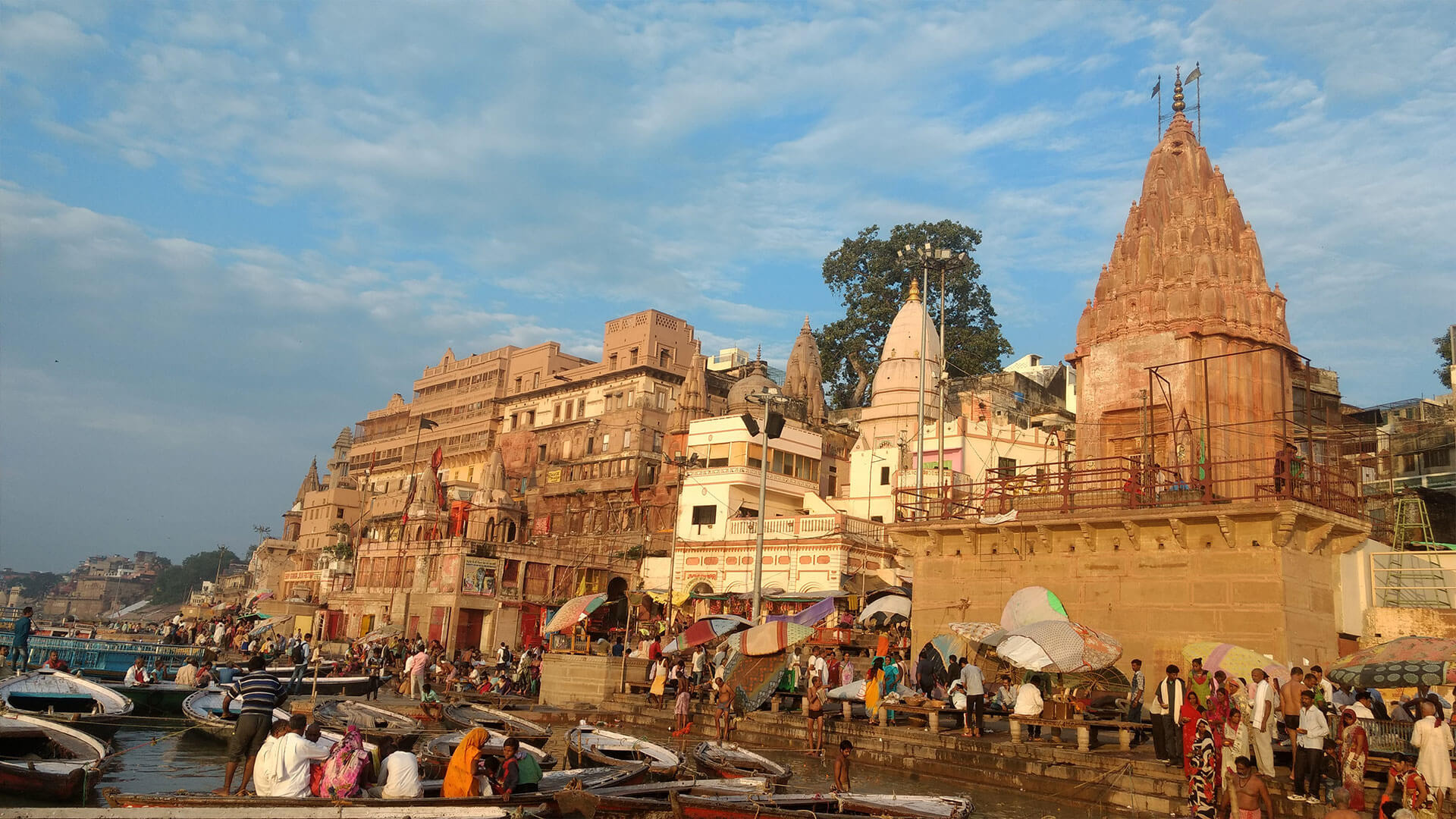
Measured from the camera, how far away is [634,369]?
5516cm

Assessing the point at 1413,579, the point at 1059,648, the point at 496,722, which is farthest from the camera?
the point at 1413,579

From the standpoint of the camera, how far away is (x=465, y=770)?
10547 mm

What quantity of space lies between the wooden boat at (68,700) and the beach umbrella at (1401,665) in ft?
61.7

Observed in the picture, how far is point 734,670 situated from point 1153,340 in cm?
1060

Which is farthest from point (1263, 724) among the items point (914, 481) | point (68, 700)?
point (914, 481)

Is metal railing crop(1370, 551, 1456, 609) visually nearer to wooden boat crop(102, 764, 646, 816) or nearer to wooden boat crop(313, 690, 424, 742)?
wooden boat crop(102, 764, 646, 816)

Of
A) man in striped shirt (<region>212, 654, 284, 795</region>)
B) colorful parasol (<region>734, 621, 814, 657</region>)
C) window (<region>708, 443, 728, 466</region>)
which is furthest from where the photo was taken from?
window (<region>708, 443, 728, 466</region>)

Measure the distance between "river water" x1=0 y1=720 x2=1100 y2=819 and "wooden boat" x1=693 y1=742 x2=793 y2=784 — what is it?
316 mm

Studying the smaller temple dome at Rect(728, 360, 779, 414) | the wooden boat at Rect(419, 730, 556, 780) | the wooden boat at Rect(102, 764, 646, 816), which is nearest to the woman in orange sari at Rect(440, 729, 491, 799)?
the wooden boat at Rect(102, 764, 646, 816)

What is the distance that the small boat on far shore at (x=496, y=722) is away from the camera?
16078mm

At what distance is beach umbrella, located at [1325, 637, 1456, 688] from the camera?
13109 millimetres

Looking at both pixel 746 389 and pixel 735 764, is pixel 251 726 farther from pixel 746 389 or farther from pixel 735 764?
pixel 746 389

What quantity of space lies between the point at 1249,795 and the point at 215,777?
533 inches

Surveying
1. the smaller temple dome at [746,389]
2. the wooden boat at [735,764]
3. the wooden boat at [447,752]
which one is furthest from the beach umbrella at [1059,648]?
the smaller temple dome at [746,389]
